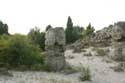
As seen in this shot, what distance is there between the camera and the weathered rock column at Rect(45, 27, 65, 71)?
1791cm

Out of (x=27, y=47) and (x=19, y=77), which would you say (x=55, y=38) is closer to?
(x=27, y=47)

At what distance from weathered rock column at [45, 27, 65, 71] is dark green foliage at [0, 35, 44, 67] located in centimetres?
130

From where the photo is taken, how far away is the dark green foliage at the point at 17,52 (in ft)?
57.8

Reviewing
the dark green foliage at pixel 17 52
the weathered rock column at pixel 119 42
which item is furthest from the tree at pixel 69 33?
the dark green foliage at pixel 17 52

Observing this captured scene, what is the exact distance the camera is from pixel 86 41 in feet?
133

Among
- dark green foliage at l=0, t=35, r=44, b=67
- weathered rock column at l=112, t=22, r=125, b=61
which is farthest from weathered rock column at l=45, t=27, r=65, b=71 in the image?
weathered rock column at l=112, t=22, r=125, b=61

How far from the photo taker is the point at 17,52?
58.8 ft

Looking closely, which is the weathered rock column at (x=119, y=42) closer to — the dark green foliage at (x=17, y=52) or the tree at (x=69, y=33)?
the dark green foliage at (x=17, y=52)

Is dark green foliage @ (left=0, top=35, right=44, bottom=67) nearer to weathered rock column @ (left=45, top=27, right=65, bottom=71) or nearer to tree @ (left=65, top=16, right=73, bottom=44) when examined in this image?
weathered rock column @ (left=45, top=27, right=65, bottom=71)

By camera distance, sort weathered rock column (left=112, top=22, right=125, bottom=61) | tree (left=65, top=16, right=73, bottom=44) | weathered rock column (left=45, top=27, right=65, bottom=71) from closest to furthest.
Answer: weathered rock column (left=45, top=27, right=65, bottom=71)
weathered rock column (left=112, top=22, right=125, bottom=61)
tree (left=65, top=16, right=73, bottom=44)

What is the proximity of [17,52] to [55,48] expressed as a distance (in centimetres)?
240

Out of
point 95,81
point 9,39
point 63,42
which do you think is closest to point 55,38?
point 63,42

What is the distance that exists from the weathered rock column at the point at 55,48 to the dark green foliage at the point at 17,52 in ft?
4.28

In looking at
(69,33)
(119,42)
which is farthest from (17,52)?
(69,33)
